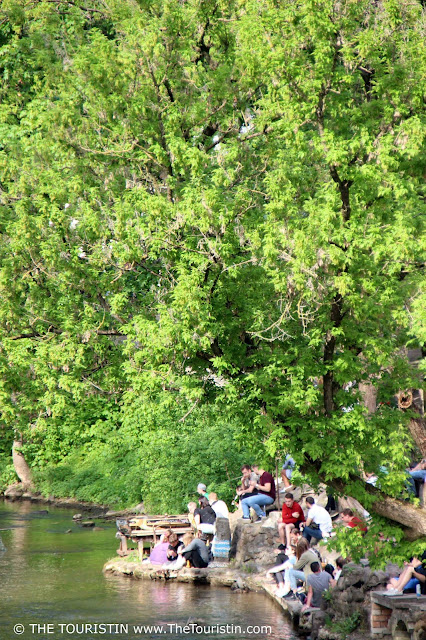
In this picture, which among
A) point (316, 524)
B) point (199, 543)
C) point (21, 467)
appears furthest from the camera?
point (21, 467)

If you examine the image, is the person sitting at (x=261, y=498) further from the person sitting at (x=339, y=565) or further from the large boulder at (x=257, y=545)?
the person sitting at (x=339, y=565)

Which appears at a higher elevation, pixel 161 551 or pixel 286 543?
pixel 286 543

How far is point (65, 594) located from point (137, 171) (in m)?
8.56

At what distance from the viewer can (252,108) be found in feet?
61.1

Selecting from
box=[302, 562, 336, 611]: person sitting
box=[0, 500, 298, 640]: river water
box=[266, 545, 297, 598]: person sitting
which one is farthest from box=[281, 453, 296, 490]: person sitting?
box=[302, 562, 336, 611]: person sitting

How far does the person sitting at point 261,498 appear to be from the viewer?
20.9 meters

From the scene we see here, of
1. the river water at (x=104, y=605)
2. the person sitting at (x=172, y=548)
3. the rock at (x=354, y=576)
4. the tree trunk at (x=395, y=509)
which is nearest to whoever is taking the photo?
the tree trunk at (x=395, y=509)

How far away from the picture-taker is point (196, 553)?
2002cm

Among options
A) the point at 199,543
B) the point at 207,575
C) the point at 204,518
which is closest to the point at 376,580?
the point at 207,575

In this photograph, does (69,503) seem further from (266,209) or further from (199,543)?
(266,209)

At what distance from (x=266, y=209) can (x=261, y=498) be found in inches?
346

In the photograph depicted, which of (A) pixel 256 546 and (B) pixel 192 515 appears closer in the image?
(A) pixel 256 546

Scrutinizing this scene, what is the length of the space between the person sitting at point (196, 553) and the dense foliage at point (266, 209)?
132 inches

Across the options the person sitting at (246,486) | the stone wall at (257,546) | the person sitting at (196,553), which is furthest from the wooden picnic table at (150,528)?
the stone wall at (257,546)
